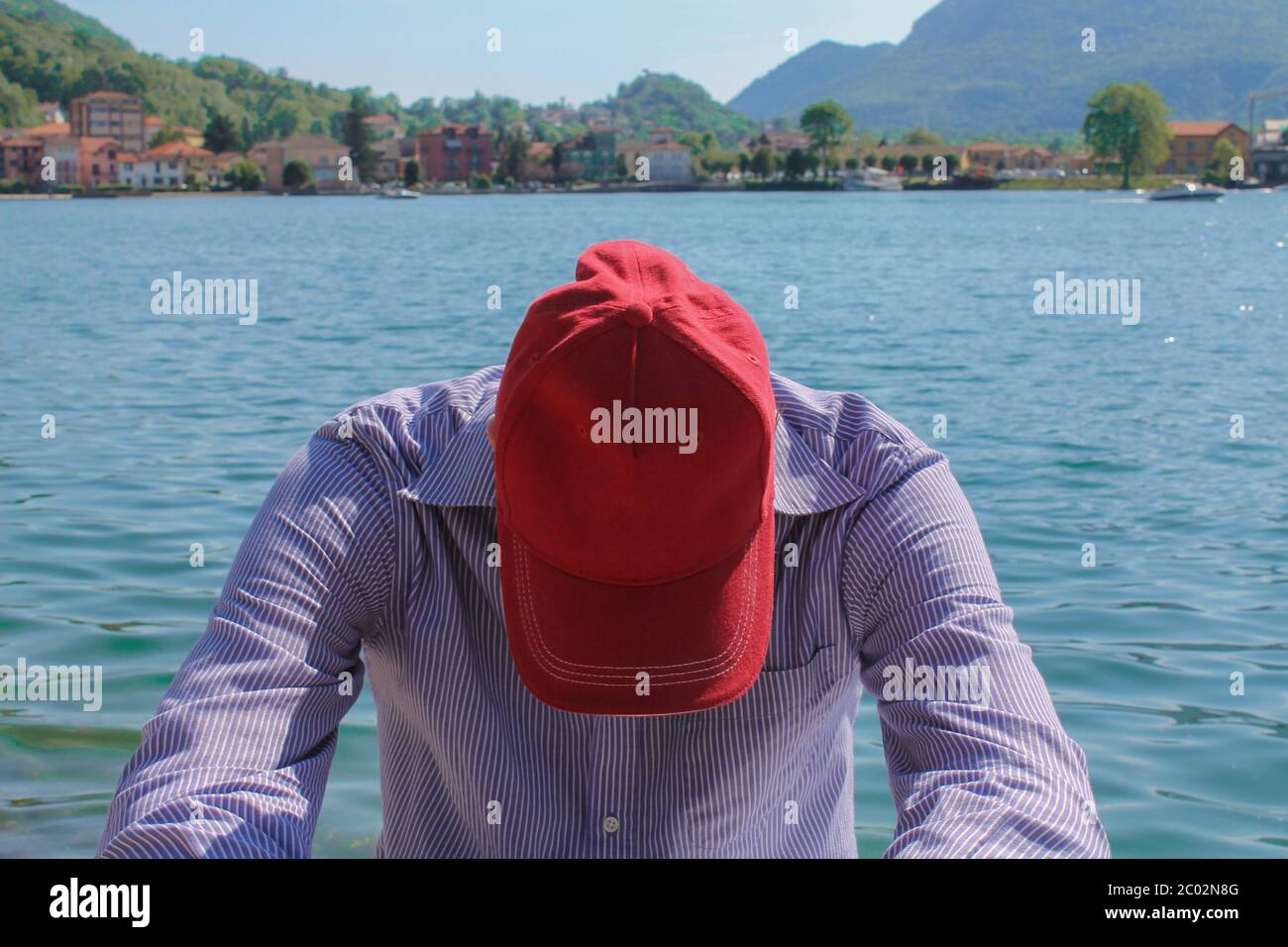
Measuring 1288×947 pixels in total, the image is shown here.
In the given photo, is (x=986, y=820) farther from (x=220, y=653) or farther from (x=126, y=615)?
(x=126, y=615)

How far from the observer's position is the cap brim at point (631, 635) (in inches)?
56.0

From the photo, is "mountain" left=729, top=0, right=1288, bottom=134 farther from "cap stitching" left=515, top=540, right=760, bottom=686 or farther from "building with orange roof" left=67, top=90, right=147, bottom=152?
"cap stitching" left=515, top=540, right=760, bottom=686

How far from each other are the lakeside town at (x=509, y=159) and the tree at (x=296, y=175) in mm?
137

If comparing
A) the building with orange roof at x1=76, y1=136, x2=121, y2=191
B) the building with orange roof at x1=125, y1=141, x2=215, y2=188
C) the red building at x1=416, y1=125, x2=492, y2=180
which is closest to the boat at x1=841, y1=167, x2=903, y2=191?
the red building at x1=416, y1=125, x2=492, y2=180

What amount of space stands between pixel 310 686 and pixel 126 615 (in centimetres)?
463

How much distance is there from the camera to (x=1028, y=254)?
110ft

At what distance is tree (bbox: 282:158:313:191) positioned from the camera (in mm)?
100500

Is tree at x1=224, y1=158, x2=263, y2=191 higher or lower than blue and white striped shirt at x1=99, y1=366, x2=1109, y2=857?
higher

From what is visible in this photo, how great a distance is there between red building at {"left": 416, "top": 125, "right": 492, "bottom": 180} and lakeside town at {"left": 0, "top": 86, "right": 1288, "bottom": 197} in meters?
0.11

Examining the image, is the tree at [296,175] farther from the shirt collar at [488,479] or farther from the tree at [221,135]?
the shirt collar at [488,479]

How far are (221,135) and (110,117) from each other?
877cm
